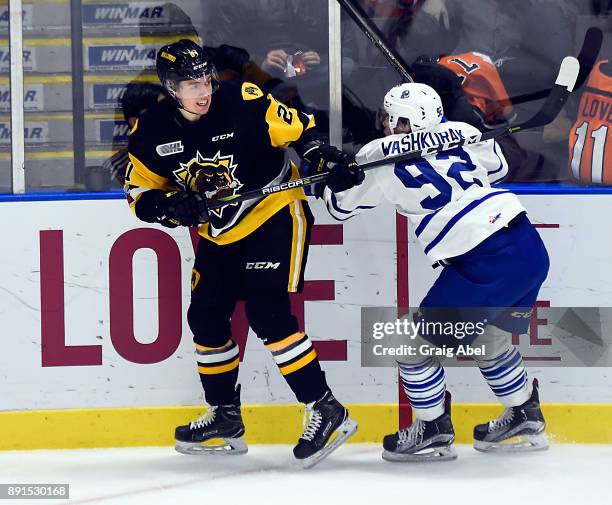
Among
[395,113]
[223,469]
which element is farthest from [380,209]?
[223,469]

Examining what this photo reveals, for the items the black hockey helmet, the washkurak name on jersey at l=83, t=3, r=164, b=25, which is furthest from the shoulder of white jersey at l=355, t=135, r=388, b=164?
the washkurak name on jersey at l=83, t=3, r=164, b=25

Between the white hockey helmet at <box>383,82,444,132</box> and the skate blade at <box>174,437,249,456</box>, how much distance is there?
1.03 metres

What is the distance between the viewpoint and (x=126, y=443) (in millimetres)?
3629

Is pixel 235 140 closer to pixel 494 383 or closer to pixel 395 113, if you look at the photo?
pixel 395 113

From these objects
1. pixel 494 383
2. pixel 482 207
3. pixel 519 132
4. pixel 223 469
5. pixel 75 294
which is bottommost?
pixel 223 469

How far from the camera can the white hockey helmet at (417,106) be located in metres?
3.30

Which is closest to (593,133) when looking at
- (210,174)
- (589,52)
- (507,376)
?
(589,52)

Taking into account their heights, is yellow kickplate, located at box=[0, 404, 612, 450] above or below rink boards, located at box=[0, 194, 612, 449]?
below

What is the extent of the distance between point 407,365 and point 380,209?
528 mm

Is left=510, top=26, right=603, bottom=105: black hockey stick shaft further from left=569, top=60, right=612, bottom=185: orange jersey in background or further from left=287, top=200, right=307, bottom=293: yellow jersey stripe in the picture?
left=287, top=200, right=307, bottom=293: yellow jersey stripe

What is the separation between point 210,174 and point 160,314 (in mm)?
528

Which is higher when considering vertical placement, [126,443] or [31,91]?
[31,91]

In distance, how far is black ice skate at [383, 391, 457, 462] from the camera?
3.38 meters

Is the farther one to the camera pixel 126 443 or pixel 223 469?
pixel 126 443
